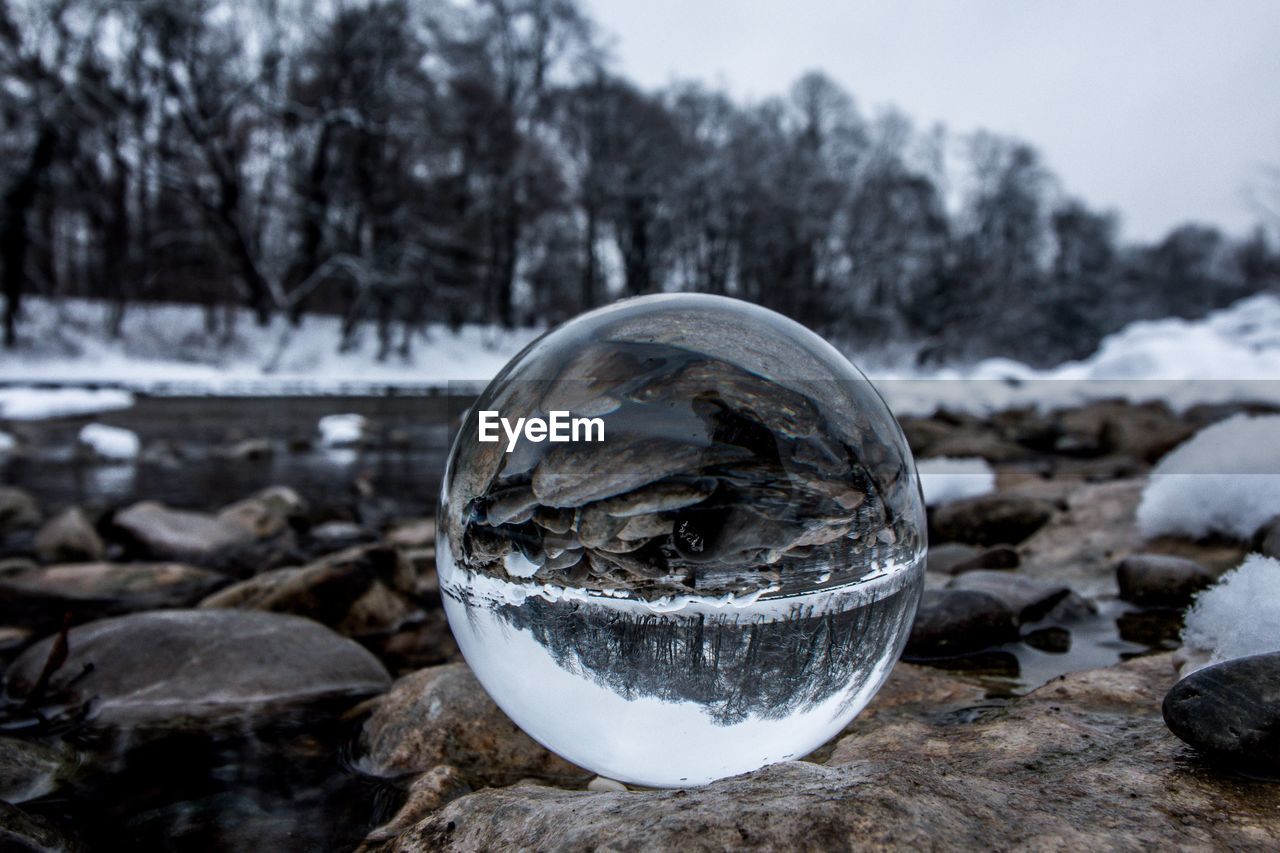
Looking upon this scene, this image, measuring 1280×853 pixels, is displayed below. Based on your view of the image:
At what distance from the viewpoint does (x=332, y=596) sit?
3271mm

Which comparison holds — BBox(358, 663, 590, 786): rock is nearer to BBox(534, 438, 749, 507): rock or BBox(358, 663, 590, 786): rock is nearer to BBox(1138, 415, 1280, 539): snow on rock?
BBox(534, 438, 749, 507): rock

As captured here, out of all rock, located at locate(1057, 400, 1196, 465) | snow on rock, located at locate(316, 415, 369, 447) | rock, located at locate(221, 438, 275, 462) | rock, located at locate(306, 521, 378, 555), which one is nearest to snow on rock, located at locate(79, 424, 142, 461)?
rock, located at locate(221, 438, 275, 462)

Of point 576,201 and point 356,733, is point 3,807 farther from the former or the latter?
point 576,201

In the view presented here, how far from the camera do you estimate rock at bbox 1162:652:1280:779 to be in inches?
53.9

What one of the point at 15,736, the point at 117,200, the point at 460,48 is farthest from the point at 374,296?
the point at 15,736

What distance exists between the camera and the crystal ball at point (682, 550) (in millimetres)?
1441

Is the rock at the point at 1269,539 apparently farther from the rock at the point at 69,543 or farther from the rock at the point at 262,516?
the rock at the point at 69,543

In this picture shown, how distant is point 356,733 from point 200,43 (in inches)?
1079

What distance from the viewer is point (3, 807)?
5.08ft

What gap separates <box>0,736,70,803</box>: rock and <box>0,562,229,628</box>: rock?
1.78 metres

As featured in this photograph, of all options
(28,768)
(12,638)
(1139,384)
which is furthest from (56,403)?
(1139,384)

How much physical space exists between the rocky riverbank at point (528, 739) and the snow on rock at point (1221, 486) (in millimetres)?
100

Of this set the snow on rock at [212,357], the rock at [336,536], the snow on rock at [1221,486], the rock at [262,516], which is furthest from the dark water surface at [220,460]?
the snow on rock at [1221,486]

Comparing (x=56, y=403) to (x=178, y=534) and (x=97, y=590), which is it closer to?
(x=178, y=534)
